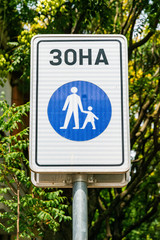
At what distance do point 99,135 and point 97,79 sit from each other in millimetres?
282

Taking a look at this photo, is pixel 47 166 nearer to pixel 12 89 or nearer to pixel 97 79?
pixel 97 79

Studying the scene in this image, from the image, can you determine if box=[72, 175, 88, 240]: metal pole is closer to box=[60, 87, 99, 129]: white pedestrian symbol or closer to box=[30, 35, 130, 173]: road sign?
box=[30, 35, 130, 173]: road sign

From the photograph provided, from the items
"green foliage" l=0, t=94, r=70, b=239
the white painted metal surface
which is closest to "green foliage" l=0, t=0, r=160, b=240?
"green foliage" l=0, t=94, r=70, b=239

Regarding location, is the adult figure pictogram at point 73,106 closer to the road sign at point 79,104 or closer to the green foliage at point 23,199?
the road sign at point 79,104

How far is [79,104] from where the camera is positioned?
6.77 feet

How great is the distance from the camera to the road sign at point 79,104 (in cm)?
200

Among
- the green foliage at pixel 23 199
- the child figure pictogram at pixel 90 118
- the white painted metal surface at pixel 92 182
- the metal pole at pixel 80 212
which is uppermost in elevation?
the green foliage at pixel 23 199

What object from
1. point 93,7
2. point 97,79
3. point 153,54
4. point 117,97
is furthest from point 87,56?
point 153,54

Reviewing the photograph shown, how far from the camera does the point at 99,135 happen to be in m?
2.05

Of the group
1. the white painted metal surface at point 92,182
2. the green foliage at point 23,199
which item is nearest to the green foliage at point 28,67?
the green foliage at point 23,199

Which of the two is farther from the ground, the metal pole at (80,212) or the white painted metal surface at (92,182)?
the white painted metal surface at (92,182)

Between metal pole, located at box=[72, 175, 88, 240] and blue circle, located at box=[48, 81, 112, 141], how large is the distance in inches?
10.0

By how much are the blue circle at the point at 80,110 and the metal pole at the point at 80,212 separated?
0.84 ft

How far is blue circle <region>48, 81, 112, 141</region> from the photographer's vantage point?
2.04 metres
